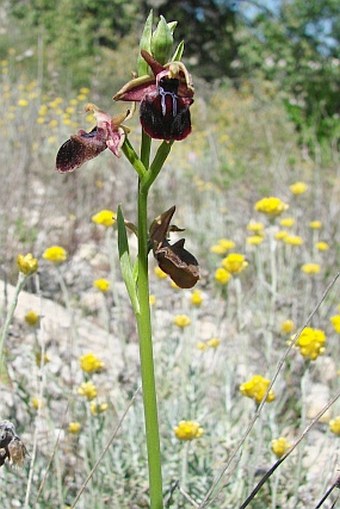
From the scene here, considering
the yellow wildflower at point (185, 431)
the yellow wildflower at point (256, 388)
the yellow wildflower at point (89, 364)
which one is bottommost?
the yellow wildflower at point (185, 431)

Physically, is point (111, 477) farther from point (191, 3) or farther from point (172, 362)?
point (191, 3)

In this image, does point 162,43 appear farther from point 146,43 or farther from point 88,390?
point 88,390

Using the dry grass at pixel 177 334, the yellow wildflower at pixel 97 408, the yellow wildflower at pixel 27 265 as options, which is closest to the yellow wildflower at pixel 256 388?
Answer: the dry grass at pixel 177 334

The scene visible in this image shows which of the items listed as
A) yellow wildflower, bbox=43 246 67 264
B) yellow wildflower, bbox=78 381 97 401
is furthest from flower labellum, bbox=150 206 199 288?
yellow wildflower, bbox=43 246 67 264

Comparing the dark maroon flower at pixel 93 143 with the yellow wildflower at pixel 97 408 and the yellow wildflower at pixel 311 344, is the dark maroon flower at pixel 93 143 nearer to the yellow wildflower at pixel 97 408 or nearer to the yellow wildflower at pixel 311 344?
the yellow wildflower at pixel 311 344

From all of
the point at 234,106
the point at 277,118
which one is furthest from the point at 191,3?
the point at 277,118

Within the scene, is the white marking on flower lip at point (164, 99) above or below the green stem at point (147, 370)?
above

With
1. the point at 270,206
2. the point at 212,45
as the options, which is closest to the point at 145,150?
the point at 270,206
